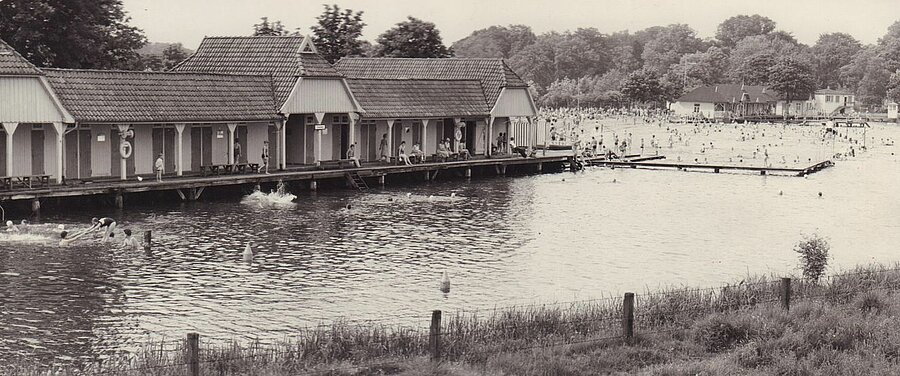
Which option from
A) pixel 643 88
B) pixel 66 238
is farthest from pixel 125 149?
pixel 643 88

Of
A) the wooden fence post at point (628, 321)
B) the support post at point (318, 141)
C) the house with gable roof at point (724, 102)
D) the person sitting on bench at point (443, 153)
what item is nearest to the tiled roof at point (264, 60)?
the support post at point (318, 141)

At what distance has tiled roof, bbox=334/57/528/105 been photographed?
220 ft

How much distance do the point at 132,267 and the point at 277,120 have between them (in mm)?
20194

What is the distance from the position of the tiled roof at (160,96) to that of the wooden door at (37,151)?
1.39 metres

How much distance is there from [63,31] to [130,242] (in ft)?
94.1

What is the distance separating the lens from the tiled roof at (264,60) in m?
52.3

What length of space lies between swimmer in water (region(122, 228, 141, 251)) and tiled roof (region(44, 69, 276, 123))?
8.86 m

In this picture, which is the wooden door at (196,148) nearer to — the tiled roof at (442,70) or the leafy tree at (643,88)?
the tiled roof at (442,70)

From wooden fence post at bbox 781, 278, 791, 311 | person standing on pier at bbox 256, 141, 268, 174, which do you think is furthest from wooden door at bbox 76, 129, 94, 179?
wooden fence post at bbox 781, 278, 791, 311

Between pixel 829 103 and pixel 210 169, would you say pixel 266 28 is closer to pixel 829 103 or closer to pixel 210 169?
pixel 210 169

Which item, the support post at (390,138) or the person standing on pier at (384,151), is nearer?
the support post at (390,138)

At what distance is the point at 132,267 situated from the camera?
31375 millimetres

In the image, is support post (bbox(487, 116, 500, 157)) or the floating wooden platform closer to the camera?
support post (bbox(487, 116, 500, 157))

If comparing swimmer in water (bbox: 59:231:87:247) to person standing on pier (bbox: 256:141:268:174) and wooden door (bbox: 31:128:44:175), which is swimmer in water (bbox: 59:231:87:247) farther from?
person standing on pier (bbox: 256:141:268:174)
